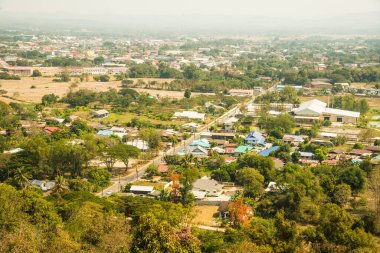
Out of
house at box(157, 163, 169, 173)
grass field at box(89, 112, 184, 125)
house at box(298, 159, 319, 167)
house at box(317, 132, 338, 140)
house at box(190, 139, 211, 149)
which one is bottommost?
house at box(157, 163, 169, 173)

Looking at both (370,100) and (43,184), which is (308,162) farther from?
(370,100)

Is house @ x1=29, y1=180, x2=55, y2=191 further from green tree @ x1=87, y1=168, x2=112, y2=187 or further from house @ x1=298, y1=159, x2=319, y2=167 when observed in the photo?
house @ x1=298, y1=159, x2=319, y2=167

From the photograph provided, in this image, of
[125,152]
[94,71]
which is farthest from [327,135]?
[94,71]

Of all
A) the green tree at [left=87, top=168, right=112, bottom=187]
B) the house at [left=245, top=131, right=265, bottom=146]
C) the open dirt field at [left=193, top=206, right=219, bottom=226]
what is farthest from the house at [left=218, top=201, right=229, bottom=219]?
the house at [left=245, top=131, right=265, bottom=146]

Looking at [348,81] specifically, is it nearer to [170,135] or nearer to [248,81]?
[248,81]

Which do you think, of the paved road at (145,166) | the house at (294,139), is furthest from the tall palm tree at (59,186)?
the house at (294,139)

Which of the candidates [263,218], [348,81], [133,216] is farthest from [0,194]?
[348,81]
